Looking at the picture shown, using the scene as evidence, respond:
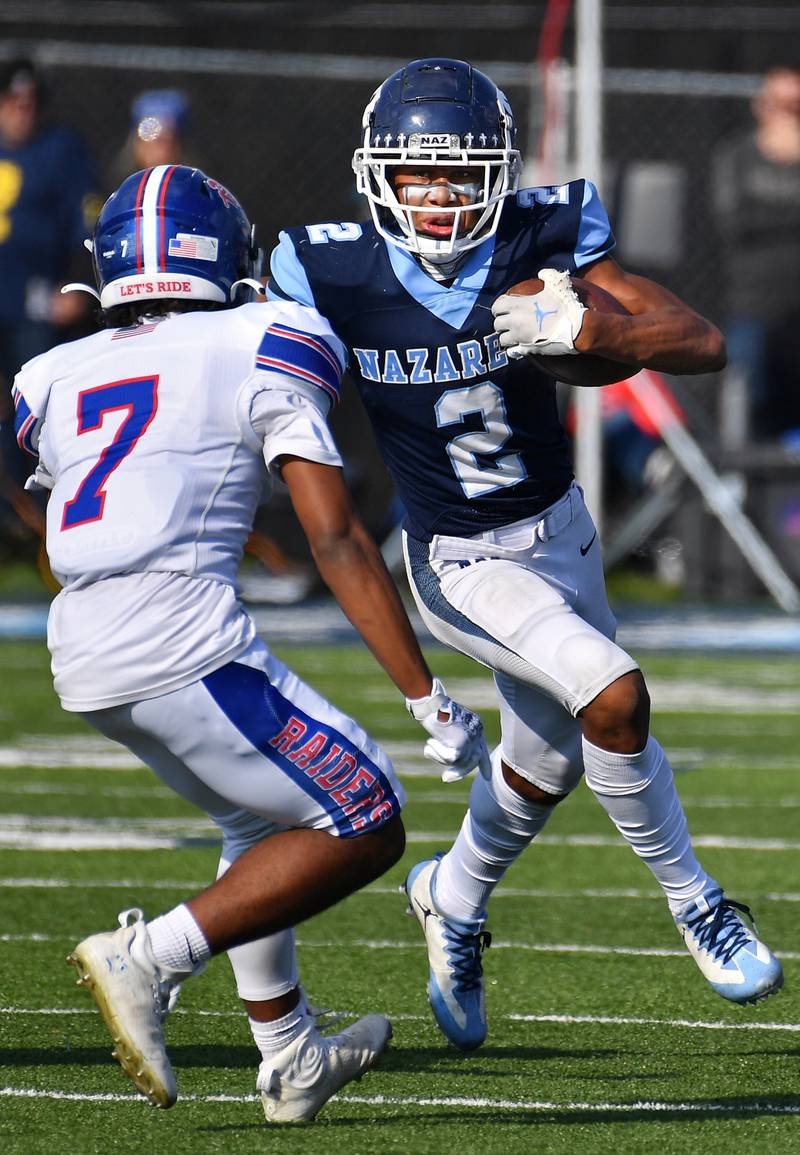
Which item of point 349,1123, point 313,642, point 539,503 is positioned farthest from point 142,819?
point 313,642

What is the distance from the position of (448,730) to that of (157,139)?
22.6 feet

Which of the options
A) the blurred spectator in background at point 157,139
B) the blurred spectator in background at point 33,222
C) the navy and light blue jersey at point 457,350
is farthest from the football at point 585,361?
the blurred spectator in background at point 33,222

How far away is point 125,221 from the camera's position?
3.29 meters

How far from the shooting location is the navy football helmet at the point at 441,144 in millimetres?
3926

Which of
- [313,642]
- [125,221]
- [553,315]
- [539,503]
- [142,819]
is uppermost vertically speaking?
[125,221]

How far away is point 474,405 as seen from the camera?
158 inches

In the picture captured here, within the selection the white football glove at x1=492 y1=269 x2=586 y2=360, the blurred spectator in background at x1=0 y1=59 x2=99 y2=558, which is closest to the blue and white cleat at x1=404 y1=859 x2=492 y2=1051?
the white football glove at x1=492 y1=269 x2=586 y2=360

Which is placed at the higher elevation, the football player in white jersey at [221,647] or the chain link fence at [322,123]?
the football player in white jersey at [221,647]

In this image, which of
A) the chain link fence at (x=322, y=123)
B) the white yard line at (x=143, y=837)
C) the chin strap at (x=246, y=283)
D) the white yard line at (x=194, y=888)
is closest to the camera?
the chin strap at (x=246, y=283)

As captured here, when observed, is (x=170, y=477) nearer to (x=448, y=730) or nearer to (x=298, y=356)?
(x=298, y=356)

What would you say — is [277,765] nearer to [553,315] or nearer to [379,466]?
[553,315]

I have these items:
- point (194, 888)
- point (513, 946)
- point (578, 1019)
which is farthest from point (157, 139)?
Result: point (578, 1019)

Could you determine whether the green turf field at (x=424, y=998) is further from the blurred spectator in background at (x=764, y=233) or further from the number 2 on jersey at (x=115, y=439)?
the blurred spectator in background at (x=764, y=233)

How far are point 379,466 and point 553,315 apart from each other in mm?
8339
